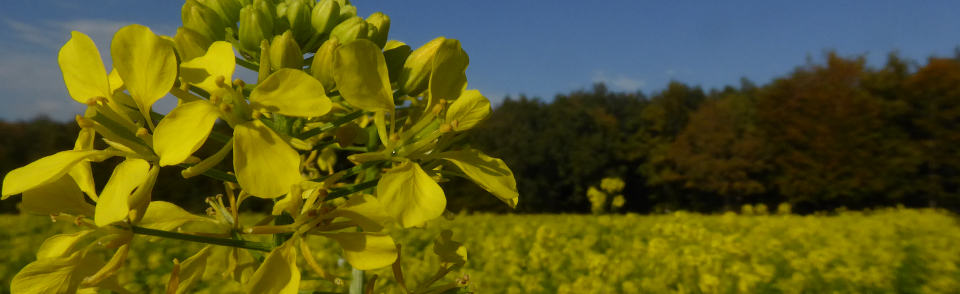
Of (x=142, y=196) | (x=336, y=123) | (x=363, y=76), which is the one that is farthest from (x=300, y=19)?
(x=142, y=196)

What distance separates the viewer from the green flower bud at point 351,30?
1.05 meters

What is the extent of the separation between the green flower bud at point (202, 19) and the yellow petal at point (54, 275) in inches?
17.8

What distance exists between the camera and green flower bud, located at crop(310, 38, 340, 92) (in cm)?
92

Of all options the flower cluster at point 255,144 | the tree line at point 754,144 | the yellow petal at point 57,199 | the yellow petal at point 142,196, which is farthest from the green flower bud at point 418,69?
the tree line at point 754,144

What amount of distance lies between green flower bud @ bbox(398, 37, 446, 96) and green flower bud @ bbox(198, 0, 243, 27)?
40 centimetres

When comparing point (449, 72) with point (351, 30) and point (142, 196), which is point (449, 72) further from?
point (142, 196)

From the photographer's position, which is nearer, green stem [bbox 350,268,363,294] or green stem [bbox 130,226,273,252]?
green stem [bbox 130,226,273,252]

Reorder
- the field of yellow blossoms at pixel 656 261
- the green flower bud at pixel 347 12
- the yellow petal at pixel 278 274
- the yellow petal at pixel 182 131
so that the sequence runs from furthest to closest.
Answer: the field of yellow blossoms at pixel 656 261, the green flower bud at pixel 347 12, the yellow petal at pixel 278 274, the yellow petal at pixel 182 131

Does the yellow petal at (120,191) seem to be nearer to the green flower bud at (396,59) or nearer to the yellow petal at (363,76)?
the yellow petal at (363,76)

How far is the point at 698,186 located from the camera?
Answer: 19.6 metres

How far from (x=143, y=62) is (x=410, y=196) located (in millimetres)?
441

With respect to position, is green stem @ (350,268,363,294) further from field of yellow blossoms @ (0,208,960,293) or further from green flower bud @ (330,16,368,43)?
field of yellow blossoms @ (0,208,960,293)

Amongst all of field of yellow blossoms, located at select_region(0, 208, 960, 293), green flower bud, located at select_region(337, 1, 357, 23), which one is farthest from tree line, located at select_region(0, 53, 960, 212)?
green flower bud, located at select_region(337, 1, 357, 23)

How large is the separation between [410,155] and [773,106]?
2053cm
